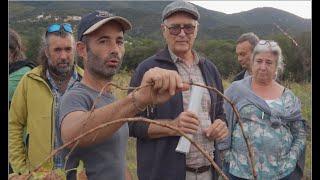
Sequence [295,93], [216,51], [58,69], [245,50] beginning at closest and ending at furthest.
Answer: [58,69] < [245,50] < [216,51] < [295,93]

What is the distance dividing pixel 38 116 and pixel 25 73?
1.11 feet

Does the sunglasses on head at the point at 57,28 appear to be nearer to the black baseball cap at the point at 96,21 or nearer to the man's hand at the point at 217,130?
the black baseball cap at the point at 96,21

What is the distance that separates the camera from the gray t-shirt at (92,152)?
5.35 ft

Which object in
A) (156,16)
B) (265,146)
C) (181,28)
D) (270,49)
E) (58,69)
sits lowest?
(265,146)

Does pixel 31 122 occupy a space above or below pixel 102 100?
below

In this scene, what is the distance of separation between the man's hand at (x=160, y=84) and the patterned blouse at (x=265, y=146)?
4.62 ft

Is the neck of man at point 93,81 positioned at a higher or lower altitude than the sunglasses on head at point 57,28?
lower

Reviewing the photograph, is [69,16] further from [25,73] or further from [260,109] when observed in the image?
[260,109]

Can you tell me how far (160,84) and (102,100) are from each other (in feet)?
1.61

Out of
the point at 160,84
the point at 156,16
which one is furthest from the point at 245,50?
the point at 160,84

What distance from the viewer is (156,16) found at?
4.27 meters

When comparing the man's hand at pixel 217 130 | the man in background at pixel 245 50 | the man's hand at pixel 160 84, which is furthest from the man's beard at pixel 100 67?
the man in background at pixel 245 50

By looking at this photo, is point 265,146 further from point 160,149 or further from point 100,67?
point 100,67
